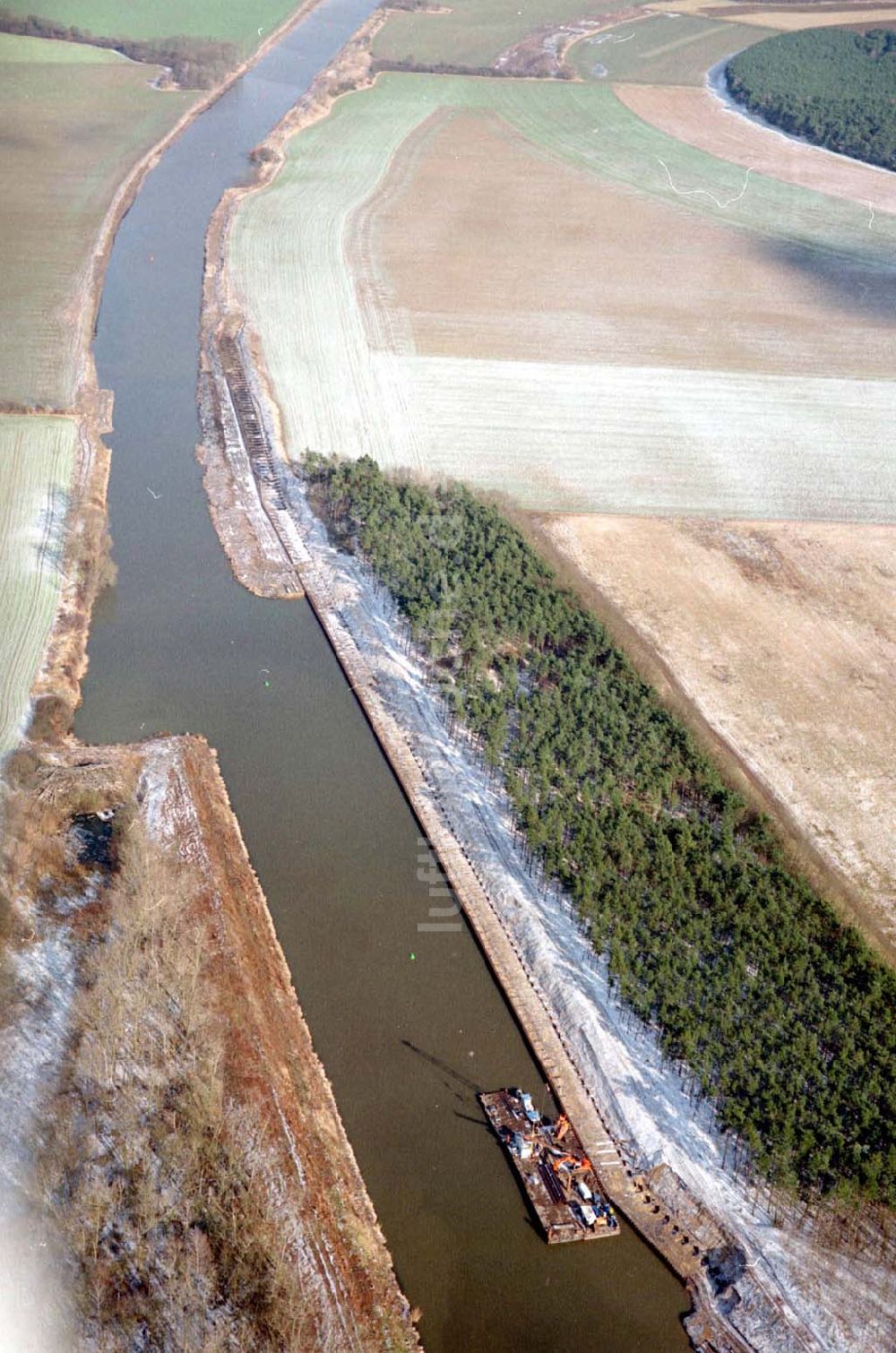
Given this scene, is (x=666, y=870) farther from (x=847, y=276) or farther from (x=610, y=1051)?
(x=847, y=276)

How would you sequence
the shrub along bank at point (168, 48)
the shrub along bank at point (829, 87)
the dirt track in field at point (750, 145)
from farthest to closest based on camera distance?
the shrub along bank at point (168, 48), the shrub along bank at point (829, 87), the dirt track in field at point (750, 145)

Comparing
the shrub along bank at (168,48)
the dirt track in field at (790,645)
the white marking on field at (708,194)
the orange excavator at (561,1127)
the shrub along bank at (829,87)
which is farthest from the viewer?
the shrub along bank at (168,48)

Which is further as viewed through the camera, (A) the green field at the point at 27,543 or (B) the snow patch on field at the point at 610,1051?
(A) the green field at the point at 27,543

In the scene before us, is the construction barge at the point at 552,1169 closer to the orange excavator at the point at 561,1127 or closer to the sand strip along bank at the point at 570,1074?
the orange excavator at the point at 561,1127

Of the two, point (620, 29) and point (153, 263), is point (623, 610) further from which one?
point (620, 29)

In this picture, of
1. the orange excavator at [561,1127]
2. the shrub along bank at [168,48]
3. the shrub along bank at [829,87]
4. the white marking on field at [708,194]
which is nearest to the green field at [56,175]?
the shrub along bank at [168,48]

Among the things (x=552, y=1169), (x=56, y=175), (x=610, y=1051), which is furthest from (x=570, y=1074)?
(x=56, y=175)
